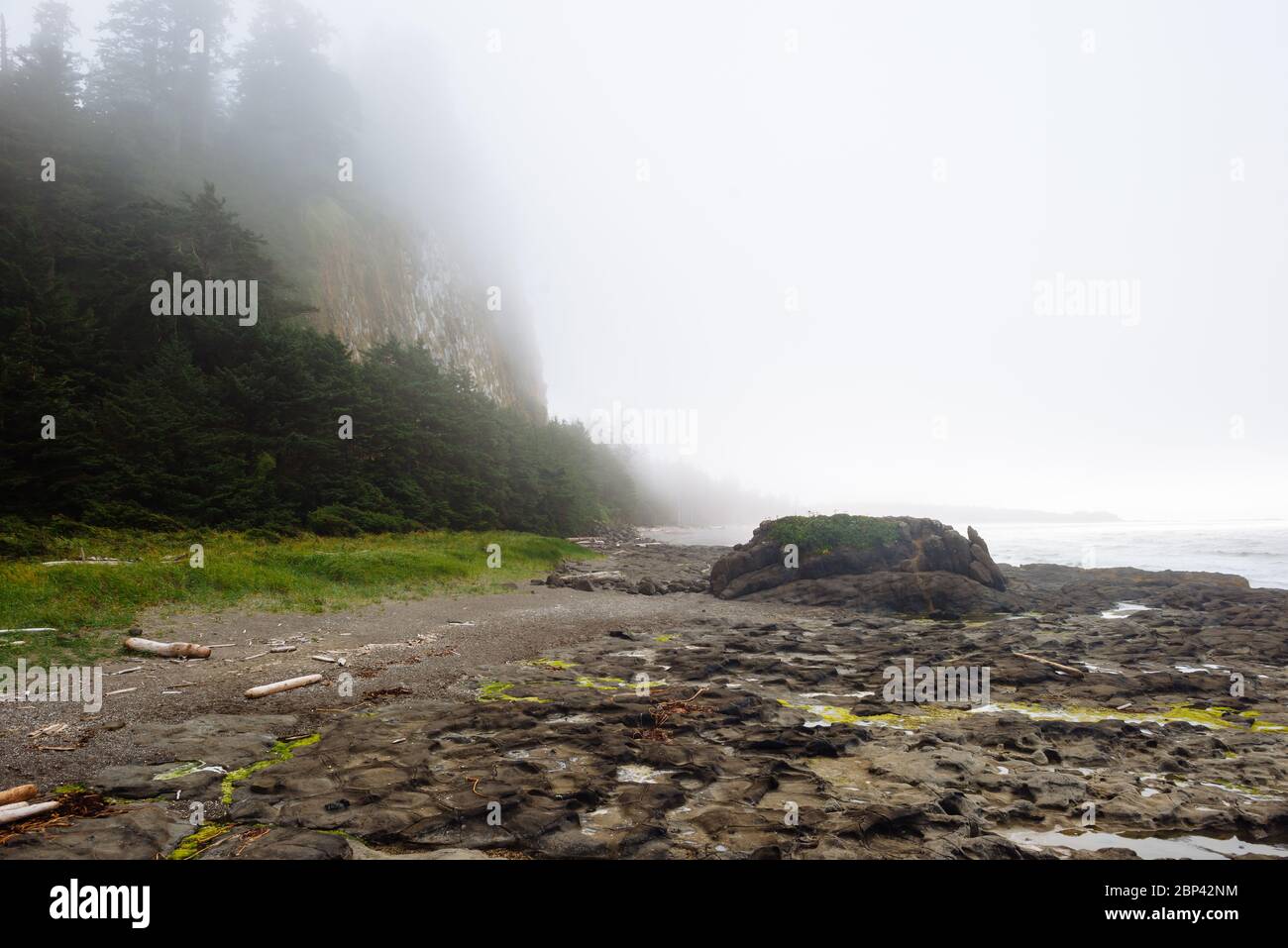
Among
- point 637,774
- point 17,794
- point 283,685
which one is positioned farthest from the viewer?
point 283,685

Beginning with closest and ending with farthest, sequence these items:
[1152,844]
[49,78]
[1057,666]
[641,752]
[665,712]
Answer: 1. [1152,844]
2. [641,752]
3. [665,712]
4. [1057,666]
5. [49,78]

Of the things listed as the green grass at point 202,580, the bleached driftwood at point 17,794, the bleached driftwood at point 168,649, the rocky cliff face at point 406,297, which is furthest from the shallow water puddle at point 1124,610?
the rocky cliff face at point 406,297

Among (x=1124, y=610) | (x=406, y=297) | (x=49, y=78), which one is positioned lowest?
(x=1124, y=610)

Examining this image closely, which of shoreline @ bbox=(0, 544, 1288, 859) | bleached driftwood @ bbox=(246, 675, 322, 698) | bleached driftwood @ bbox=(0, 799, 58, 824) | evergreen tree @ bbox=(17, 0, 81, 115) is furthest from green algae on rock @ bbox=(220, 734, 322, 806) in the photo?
evergreen tree @ bbox=(17, 0, 81, 115)

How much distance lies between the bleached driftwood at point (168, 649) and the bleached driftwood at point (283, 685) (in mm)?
2844

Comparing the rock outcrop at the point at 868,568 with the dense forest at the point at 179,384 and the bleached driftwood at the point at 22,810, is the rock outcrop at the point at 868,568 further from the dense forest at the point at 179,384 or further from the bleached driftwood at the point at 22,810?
the bleached driftwood at the point at 22,810

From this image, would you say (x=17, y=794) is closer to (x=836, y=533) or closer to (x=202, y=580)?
(x=202, y=580)

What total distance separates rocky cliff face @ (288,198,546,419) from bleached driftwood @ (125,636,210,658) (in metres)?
41.5

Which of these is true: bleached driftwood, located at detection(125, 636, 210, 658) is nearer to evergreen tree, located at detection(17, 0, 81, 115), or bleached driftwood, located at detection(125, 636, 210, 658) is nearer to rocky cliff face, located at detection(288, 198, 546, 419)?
rocky cliff face, located at detection(288, 198, 546, 419)

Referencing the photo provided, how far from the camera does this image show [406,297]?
77.7 meters

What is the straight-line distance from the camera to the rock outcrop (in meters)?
27.4

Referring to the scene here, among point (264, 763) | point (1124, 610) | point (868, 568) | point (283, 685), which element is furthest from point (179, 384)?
point (1124, 610)

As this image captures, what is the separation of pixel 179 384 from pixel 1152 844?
127ft
